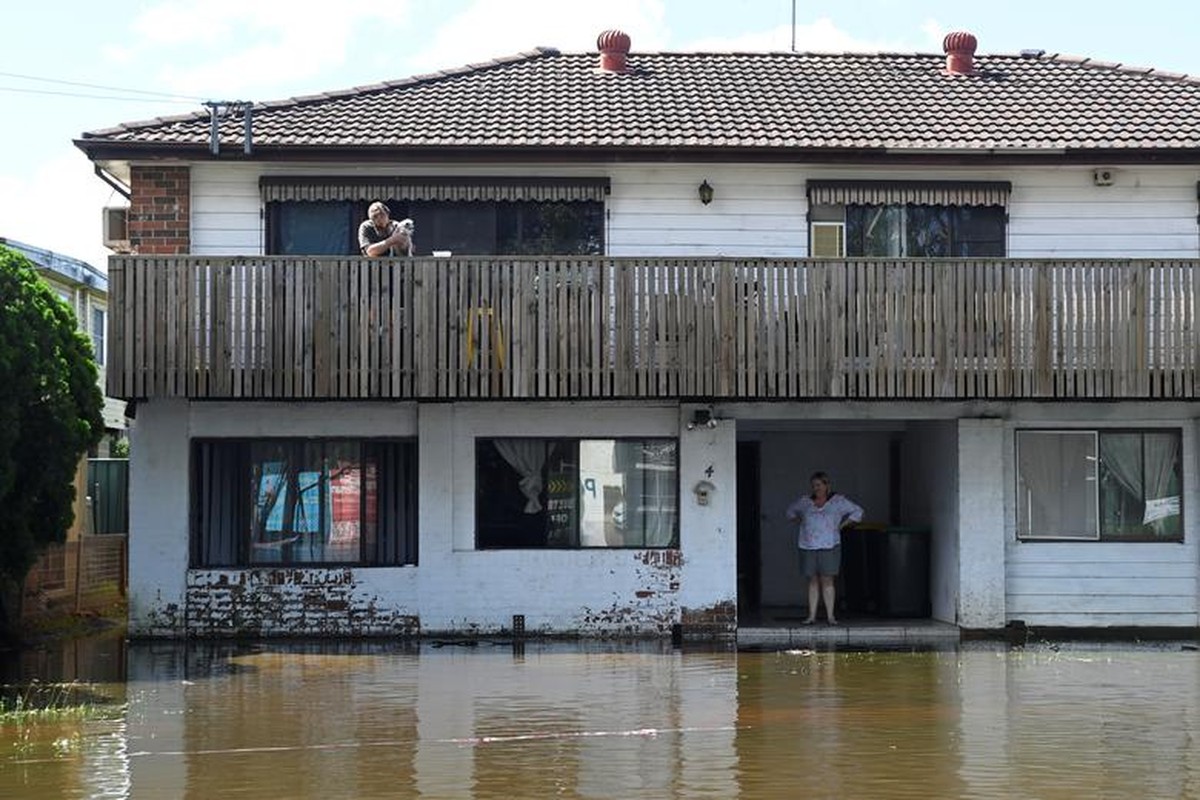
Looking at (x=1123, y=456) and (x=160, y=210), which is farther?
(x=1123, y=456)

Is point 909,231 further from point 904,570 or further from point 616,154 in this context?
point 904,570

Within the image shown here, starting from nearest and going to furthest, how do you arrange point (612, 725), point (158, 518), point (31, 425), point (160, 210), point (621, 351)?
point (612, 725) → point (31, 425) → point (621, 351) → point (158, 518) → point (160, 210)

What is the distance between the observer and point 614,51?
23.9 meters

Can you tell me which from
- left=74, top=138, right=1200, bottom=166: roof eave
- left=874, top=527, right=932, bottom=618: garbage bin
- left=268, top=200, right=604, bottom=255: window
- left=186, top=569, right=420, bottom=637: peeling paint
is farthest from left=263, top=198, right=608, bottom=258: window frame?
left=874, top=527, right=932, bottom=618: garbage bin

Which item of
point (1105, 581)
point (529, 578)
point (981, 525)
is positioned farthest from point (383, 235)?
point (1105, 581)

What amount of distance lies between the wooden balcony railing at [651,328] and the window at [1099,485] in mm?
1324

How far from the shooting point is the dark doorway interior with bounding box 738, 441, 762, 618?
2319 cm

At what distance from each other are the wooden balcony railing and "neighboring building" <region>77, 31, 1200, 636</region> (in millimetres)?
34

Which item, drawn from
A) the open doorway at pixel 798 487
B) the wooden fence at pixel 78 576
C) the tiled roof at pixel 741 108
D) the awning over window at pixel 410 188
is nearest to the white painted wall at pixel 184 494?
the wooden fence at pixel 78 576

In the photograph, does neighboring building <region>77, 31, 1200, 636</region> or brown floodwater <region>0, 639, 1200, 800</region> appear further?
neighboring building <region>77, 31, 1200, 636</region>

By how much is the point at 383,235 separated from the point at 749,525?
6663 mm

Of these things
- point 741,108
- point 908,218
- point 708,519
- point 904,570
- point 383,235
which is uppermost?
point 741,108

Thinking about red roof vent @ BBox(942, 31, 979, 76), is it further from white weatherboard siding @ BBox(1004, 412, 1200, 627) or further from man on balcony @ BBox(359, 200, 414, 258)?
man on balcony @ BBox(359, 200, 414, 258)

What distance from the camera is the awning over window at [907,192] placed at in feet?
68.0
